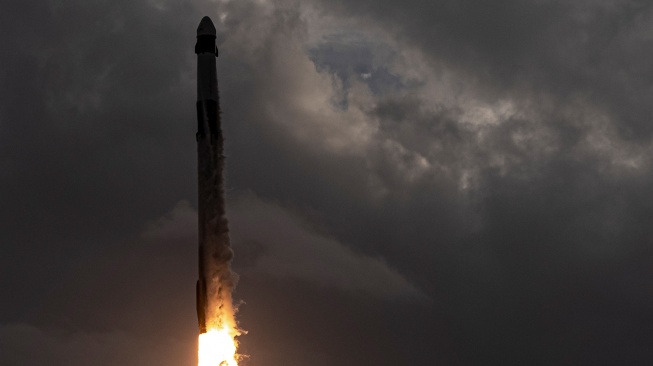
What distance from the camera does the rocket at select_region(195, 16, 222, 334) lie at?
83938mm

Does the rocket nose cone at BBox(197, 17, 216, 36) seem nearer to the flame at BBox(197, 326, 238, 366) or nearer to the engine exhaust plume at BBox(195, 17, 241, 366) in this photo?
the engine exhaust plume at BBox(195, 17, 241, 366)

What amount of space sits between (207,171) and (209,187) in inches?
46.3

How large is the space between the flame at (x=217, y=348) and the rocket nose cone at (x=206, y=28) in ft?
72.7

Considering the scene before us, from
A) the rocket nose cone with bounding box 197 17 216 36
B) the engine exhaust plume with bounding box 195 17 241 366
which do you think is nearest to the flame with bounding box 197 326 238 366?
the engine exhaust plume with bounding box 195 17 241 366

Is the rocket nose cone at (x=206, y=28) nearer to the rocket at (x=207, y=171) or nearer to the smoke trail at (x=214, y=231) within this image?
the rocket at (x=207, y=171)

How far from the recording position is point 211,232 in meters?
84.3

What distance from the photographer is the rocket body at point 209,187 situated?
83.8 m

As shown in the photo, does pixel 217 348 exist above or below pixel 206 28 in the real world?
below

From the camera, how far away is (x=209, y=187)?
85062 millimetres

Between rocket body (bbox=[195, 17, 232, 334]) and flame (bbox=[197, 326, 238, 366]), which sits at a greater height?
rocket body (bbox=[195, 17, 232, 334])

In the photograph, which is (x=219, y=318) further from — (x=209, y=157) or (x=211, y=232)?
(x=209, y=157)

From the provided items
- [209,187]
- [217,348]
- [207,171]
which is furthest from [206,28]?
[217,348]

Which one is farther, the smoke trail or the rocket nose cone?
the rocket nose cone

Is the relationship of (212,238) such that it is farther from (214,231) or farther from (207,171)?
(207,171)
